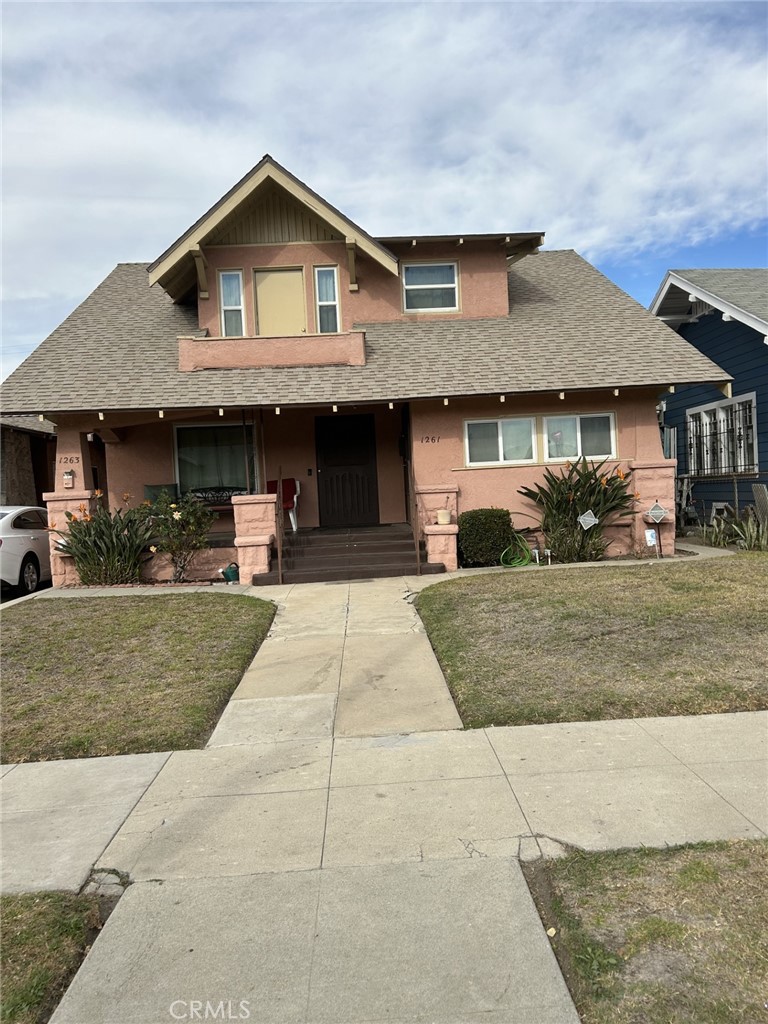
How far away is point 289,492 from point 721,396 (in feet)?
31.9

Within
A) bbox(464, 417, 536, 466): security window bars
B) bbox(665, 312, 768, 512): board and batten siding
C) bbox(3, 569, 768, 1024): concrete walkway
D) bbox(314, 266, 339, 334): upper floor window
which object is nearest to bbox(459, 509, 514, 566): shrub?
bbox(464, 417, 536, 466): security window bars

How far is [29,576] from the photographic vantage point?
12.7 m

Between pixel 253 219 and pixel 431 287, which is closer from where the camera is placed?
pixel 253 219

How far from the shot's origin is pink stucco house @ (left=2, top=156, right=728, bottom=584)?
12438mm

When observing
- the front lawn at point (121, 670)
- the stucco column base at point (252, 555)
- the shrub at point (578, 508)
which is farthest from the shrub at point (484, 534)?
the front lawn at point (121, 670)

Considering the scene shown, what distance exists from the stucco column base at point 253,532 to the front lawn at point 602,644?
10.4 feet

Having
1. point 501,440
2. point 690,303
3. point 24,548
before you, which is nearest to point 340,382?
point 501,440

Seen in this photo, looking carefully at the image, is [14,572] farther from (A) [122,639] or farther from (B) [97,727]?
(B) [97,727]

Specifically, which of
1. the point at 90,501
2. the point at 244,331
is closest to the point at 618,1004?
the point at 90,501

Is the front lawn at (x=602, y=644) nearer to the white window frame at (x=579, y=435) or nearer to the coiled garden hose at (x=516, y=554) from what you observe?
the coiled garden hose at (x=516, y=554)

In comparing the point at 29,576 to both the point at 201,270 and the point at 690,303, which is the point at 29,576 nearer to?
the point at 201,270

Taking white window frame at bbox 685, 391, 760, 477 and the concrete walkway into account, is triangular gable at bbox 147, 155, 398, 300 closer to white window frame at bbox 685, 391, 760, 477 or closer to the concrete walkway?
white window frame at bbox 685, 391, 760, 477

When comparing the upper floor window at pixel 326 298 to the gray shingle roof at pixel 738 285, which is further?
the upper floor window at pixel 326 298

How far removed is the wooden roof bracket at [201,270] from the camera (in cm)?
1369
